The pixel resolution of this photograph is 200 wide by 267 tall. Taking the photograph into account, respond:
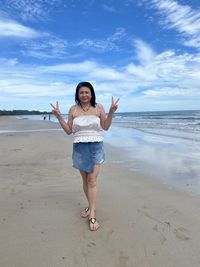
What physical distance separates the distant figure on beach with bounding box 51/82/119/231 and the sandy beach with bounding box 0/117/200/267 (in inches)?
18.7

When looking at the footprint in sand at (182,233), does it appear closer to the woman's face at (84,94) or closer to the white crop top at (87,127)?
the white crop top at (87,127)

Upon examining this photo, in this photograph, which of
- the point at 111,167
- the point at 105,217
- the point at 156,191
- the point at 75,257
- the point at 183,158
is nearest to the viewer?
the point at 75,257

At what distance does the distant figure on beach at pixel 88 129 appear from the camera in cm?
434

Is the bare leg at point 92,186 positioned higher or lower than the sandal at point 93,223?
higher

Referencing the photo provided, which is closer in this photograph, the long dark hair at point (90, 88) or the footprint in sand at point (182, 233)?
the footprint in sand at point (182, 233)

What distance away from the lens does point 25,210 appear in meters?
4.79

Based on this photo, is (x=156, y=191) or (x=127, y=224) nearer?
(x=127, y=224)

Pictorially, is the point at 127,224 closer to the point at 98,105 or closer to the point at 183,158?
the point at 98,105

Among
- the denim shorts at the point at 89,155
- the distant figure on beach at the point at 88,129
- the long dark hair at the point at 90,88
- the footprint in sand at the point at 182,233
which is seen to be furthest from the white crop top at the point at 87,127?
the footprint in sand at the point at 182,233

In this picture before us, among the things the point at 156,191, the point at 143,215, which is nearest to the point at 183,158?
the point at 156,191

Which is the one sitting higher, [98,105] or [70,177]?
[98,105]

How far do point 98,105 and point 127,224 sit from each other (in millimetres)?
1644

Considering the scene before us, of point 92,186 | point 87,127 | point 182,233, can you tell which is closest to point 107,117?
point 87,127

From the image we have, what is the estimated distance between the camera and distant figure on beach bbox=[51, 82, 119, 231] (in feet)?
14.2
